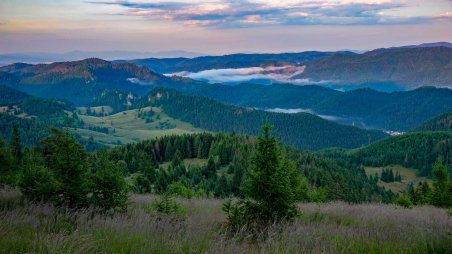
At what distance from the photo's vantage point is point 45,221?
337 inches

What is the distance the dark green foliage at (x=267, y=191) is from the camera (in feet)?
36.8

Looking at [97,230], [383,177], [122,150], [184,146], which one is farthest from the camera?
[383,177]

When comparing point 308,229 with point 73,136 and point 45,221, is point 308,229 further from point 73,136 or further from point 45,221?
point 73,136

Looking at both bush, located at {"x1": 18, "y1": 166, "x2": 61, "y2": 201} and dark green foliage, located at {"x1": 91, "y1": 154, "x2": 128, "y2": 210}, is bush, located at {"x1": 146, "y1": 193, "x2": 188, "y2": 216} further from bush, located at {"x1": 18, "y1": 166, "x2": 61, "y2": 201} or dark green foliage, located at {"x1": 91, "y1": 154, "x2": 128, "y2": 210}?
bush, located at {"x1": 18, "y1": 166, "x2": 61, "y2": 201}

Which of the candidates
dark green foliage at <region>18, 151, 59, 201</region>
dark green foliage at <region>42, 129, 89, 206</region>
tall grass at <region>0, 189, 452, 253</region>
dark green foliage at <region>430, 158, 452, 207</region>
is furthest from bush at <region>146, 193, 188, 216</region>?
dark green foliage at <region>430, 158, 452, 207</region>

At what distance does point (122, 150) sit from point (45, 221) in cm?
11294

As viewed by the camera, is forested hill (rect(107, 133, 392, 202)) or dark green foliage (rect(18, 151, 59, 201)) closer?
dark green foliage (rect(18, 151, 59, 201))

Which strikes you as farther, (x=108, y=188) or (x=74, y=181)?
(x=108, y=188)

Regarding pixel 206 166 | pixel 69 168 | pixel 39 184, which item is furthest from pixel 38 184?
pixel 206 166

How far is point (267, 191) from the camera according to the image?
11352mm

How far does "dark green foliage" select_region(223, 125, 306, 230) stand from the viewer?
11202 millimetres

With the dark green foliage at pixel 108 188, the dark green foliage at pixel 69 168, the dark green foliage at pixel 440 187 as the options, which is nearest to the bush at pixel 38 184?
the dark green foliage at pixel 69 168

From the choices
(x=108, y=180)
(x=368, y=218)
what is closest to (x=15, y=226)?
(x=108, y=180)

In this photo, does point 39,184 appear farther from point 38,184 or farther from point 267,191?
point 267,191
